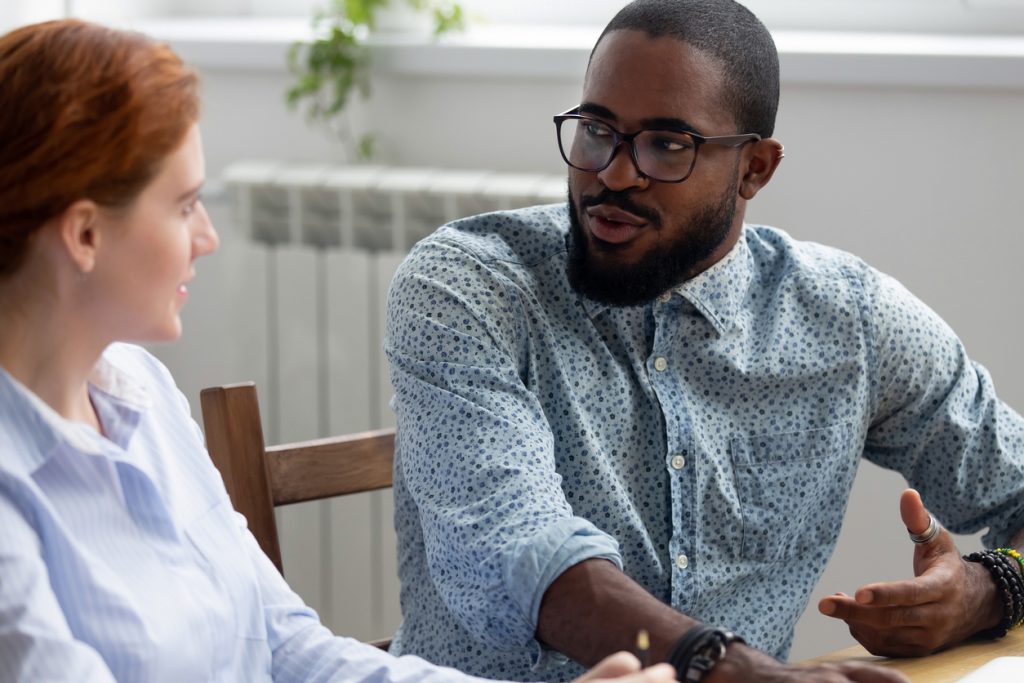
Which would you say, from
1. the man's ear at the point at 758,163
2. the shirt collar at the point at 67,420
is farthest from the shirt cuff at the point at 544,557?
the man's ear at the point at 758,163

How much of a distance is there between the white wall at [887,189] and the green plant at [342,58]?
0.15m

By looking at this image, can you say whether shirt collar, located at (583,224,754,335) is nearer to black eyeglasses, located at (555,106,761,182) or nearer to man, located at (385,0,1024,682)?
man, located at (385,0,1024,682)

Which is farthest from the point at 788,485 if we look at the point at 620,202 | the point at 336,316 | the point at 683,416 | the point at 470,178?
the point at 336,316

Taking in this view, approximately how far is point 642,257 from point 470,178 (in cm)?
93

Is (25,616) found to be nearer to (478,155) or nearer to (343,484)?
(343,484)

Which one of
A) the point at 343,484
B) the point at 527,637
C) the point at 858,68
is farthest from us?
the point at 858,68

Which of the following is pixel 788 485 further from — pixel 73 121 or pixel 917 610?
pixel 73 121

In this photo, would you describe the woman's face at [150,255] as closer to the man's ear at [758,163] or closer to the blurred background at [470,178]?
the man's ear at [758,163]

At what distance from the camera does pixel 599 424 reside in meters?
1.44

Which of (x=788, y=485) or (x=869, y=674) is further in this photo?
(x=788, y=485)

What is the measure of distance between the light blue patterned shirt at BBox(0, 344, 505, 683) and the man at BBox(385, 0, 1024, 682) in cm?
18

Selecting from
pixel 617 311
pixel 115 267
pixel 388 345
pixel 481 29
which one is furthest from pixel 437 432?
pixel 481 29

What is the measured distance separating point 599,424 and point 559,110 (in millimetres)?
1023

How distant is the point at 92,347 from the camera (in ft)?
3.25
